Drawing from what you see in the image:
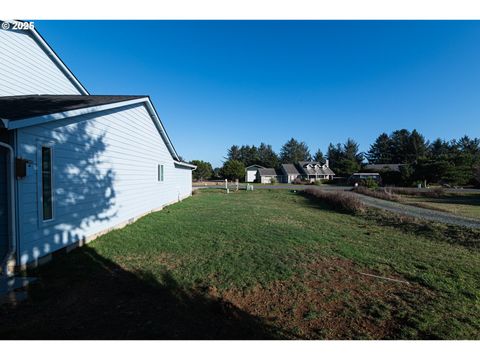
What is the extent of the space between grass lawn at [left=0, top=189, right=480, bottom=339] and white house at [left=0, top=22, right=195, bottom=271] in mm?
733

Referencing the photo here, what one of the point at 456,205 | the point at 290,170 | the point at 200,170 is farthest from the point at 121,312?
the point at 290,170

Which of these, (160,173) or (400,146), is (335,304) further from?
(400,146)

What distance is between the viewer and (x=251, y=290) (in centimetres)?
406

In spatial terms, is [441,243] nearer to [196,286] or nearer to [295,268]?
[295,268]

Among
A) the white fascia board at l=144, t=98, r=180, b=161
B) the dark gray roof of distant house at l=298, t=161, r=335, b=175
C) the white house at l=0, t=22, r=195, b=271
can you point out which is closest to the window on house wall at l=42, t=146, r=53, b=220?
the white house at l=0, t=22, r=195, b=271

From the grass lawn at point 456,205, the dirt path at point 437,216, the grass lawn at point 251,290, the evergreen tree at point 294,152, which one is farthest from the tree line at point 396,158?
the grass lawn at point 251,290

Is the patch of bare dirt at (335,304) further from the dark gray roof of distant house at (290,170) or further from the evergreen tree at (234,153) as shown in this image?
the evergreen tree at (234,153)

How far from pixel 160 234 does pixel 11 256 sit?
3.73 meters

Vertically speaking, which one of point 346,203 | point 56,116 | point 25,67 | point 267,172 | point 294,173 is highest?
point 25,67

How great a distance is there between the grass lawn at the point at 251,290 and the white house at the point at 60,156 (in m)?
0.73

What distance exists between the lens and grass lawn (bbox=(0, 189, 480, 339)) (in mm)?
2990

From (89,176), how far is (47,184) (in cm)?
149

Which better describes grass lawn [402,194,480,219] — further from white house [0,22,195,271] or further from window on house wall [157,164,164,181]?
white house [0,22,195,271]

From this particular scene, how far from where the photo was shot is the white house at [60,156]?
435 centimetres
